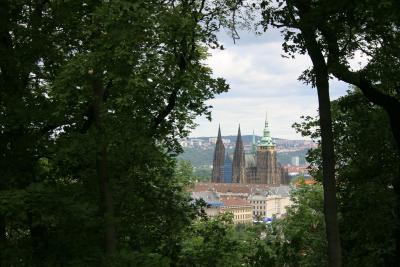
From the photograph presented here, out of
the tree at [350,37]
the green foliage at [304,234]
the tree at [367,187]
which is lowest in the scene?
the green foliage at [304,234]

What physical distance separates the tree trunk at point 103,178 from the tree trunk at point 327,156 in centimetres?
335

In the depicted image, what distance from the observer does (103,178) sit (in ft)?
29.6

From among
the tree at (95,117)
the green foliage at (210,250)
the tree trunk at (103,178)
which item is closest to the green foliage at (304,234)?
the green foliage at (210,250)

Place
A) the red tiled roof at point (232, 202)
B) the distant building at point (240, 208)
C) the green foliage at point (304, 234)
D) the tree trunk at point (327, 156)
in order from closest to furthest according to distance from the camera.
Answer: the tree trunk at point (327, 156), the green foliage at point (304, 234), the red tiled roof at point (232, 202), the distant building at point (240, 208)

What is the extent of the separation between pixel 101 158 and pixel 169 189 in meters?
3.01

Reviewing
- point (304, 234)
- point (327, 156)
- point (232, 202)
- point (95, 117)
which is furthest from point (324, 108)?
point (232, 202)

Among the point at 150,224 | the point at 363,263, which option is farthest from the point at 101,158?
the point at 363,263

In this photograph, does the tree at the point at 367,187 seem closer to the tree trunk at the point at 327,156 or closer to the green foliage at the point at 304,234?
the green foliage at the point at 304,234

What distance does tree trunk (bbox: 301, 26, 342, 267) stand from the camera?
8945 mm

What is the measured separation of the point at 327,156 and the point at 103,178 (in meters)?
3.60

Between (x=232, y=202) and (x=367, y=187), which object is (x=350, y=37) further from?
(x=232, y=202)

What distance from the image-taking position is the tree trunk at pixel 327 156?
8.95 meters

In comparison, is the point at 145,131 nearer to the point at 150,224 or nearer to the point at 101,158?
the point at 101,158

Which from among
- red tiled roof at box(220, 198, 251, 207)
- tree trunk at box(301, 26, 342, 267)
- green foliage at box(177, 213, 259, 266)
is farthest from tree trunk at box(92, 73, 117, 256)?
red tiled roof at box(220, 198, 251, 207)
